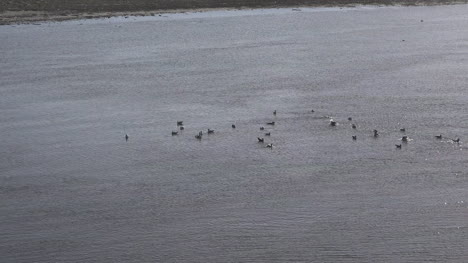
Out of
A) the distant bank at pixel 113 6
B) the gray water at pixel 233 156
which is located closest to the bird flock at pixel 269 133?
the gray water at pixel 233 156

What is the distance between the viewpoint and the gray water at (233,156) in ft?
78.0

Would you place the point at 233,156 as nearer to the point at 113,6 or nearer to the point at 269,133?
the point at 269,133

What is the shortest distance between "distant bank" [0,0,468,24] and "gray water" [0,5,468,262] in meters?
22.3

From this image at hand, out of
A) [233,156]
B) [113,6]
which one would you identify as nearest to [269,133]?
[233,156]

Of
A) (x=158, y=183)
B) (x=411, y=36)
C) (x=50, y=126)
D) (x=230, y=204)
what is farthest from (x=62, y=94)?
(x=411, y=36)

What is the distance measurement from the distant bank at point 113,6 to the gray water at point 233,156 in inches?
A: 880

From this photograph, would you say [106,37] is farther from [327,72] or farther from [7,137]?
[7,137]

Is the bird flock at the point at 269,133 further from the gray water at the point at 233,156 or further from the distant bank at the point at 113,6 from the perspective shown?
the distant bank at the point at 113,6

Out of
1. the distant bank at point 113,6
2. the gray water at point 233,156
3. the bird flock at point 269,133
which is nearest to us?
the gray water at point 233,156

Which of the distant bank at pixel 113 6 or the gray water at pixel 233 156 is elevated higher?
the distant bank at pixel 113 6

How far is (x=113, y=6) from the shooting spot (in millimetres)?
85125

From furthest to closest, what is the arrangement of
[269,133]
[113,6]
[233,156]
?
[113,6] < [269,133] < [233,156]

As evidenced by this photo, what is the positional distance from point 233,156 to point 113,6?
5719 cm

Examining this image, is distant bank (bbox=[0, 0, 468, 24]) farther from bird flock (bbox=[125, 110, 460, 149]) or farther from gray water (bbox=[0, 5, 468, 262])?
bird flock (bbox=[125, 110, 460, 149])
